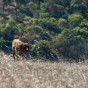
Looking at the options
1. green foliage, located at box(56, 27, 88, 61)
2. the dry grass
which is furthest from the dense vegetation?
the dry grass

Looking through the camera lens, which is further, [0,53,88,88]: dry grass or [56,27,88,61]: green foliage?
[56,27,88,61]: green foliage

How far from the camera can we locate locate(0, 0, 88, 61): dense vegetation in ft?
101

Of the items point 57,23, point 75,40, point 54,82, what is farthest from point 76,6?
point 54,82

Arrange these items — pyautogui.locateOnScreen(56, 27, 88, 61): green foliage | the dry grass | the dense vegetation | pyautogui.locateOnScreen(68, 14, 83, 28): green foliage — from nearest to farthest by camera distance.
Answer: the dry grass → pyautogui.locateOnScreen(56, 27, 88, 61): green foliage → the dense vegetation → pyautogui.locateOnScreen(68, 14, 83, 28): green foliage

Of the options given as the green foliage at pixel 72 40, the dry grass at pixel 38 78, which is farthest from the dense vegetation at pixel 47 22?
the dry grass at pixel 38 78

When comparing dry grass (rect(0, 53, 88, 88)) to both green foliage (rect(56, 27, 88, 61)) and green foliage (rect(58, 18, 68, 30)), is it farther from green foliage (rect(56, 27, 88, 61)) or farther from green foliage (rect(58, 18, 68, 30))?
green foliage (rect(58, 18, 68, 30))

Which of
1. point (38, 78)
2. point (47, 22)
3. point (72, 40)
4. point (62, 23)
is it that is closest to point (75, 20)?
point (62, 23)

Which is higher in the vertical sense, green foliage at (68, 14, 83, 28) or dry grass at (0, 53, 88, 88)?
dry grass at (0, 53, 88, 88)

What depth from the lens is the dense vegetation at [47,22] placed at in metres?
30.8

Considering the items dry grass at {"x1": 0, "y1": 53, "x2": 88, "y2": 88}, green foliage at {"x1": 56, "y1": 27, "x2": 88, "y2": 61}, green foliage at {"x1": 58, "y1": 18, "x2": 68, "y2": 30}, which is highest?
dry grass at {"x1": 0, "y1": 53, "x2": 88, "y2": 88}

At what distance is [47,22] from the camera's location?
36.1 m

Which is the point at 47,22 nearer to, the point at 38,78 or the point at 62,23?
the point at 62,23

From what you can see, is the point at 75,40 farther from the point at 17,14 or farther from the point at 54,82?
the point at 54,82

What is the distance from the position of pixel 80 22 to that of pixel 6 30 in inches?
320
